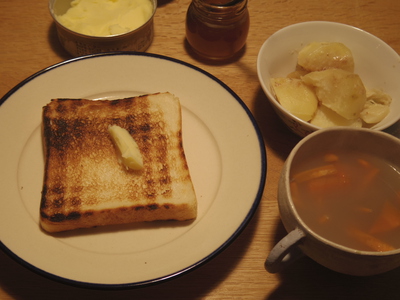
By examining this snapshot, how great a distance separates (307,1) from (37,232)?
1.85 meters

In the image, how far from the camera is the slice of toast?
1.32 meters

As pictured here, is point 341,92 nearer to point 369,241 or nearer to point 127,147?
point 369,241

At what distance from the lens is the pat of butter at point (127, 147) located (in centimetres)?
138

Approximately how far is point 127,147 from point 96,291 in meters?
0.48

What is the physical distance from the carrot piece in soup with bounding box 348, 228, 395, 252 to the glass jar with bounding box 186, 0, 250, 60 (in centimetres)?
107

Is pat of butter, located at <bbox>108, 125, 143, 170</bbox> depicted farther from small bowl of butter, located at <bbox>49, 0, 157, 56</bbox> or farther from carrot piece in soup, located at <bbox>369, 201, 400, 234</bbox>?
carrot piece in soup, located at <bbox>369, 201, 400, 234</bbox>

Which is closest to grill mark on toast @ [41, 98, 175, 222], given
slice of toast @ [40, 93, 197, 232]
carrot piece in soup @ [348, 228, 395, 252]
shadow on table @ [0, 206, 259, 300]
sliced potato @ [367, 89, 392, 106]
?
slice of toast @ [40, 93, 197, 232]

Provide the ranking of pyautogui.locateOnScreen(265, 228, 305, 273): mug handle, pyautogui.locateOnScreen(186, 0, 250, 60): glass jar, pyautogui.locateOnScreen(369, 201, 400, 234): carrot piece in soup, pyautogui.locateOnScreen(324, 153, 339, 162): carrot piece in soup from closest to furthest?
pyautogui.locateOnScreen(265, 228, 305, 273): mug handle
pyautogui.locateOnScreen(369, 201, 400, 234): carrot piece in soup
pyautogui.locateOnScreen(324, 153, 339, 162): carrot piece in soup
pyautogui.locateOnScreen(186, 0, 250, 60): glass jar

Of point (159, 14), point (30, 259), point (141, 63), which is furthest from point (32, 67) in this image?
point (30, 259)

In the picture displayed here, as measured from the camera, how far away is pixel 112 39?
175 cm

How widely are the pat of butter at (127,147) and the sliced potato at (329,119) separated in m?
0.68

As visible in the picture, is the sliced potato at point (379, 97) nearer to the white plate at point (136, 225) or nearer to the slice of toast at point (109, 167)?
the white plate at point (136, 225)

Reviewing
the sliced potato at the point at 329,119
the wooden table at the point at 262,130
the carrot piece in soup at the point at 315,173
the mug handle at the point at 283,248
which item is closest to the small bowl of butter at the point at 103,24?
the wooden table at the point at 262,130

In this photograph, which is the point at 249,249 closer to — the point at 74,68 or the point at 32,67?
the point at 74,68
